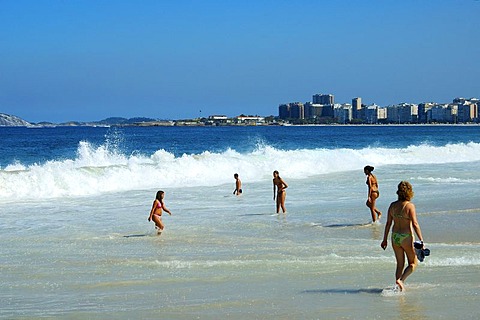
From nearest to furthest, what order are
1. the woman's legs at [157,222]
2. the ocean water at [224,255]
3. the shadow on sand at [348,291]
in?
1. the ocean water at [224,255]
2. the shadow on sand at [348,291]
3. the woman's legs at [157,222]

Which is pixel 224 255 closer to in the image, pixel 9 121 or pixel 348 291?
pixel 348 291

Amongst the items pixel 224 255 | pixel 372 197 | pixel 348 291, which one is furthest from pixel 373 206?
pixel 348 291

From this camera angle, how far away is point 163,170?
31625 mm

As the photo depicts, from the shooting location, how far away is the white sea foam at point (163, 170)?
25406 mm

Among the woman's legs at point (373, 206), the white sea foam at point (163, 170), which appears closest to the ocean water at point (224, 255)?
the white sea foam at point (163, 170)

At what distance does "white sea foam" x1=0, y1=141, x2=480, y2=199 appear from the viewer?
1000 inches

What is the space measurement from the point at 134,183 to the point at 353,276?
66.5ft

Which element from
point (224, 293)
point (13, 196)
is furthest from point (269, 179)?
point (224, 293)

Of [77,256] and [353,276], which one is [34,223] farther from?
[353,276]

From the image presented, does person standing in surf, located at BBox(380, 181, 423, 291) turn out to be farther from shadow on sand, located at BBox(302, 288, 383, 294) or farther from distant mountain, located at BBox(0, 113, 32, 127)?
distant mountain, located at BBox(0, 113, 32, 127)

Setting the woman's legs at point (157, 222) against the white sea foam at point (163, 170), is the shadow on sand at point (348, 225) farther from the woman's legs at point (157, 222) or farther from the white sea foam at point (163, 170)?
the white sea foam at point (163, 170)

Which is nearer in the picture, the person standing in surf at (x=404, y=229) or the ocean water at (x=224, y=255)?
the ocean water at (x=224, y=255)

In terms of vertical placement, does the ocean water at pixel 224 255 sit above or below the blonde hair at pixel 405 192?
below

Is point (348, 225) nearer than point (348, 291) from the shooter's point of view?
No
